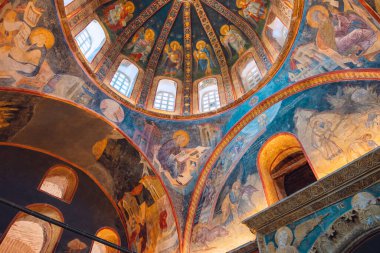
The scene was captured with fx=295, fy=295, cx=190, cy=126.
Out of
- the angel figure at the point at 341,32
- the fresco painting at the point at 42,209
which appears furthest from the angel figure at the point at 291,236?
the fresco painting at the point at 42,209

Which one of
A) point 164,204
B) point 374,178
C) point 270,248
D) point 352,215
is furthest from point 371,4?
point 164,204

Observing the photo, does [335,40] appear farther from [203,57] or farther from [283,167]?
[203,57]

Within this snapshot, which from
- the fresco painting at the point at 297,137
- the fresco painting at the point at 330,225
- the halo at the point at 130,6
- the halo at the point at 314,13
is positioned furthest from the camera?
the halo at the point at 130,6

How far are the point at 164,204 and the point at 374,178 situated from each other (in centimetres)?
733

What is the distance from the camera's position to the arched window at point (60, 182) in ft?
38.0

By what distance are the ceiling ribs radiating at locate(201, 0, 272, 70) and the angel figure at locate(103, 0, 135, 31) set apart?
3.44m

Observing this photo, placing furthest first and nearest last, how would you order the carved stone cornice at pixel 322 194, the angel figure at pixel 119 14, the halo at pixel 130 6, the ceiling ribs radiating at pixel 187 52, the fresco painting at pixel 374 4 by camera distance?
the ceiling ribs radiating at pixel 187 52 → the halo at pixel 130 6 → the angel figure at pixel 119 14 → the fresco painting at pixel 374 4 → the carved stone cornice at pixel 322 194

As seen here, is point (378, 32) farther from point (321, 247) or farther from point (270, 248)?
point (270, 248)

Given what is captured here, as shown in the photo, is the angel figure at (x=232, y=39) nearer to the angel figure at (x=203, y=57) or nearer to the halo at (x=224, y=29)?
the halo at (x=224, y=29)

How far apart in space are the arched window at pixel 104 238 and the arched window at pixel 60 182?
1.83 metres

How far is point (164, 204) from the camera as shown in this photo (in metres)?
11.3

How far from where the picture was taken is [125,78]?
12.8 meters

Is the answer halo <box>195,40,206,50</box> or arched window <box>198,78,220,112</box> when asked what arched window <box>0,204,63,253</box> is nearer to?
arched window <box>198,78,220,112</box>

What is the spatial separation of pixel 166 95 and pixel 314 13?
6928 mm
